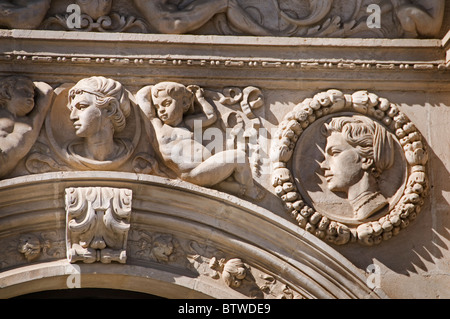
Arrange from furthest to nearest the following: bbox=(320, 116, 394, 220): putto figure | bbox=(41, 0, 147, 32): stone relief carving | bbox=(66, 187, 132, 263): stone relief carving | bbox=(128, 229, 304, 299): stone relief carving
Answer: bbox=(41, 0, 147, 32): stone relief carving → bbox=(320, 116, 394, 220): putto figure → bbox=(128, 229, 304, 299): stone relief carving → bbox=(66, 187, 132, 263): stone relief carving

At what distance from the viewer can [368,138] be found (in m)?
6.86

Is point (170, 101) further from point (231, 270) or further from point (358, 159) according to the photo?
point (358, 159)

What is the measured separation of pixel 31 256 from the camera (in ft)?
21.2

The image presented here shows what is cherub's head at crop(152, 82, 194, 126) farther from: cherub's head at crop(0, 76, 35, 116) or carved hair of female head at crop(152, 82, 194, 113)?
cherub's head at crop(0, 76, 35, 116)

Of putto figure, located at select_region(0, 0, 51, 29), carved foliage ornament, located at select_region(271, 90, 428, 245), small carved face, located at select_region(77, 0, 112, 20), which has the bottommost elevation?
carved foliage ornament, located at select_region(271, 90, 428, 245)

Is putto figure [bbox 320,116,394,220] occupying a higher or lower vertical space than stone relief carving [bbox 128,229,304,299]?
higher

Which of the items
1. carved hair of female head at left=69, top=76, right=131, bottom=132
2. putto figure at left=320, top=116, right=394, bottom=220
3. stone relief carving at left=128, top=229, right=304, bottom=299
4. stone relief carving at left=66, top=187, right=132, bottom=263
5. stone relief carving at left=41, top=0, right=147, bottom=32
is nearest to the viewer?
stone relief carving at left=66, top=187, right=132, bottom=263

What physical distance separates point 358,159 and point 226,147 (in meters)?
0.83

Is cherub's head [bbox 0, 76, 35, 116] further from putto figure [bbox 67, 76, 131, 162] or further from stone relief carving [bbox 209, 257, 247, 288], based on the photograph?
stone relief carving [bbox 209, 257, 247, 288]

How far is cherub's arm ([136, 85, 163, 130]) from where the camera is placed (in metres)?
6.75

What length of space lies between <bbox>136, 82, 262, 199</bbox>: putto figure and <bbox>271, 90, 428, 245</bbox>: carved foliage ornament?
0.23 m

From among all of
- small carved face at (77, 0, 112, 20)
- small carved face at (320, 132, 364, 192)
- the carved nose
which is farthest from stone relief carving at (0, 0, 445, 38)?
the carved nose

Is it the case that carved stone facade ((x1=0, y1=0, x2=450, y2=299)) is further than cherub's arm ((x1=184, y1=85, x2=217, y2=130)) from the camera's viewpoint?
No

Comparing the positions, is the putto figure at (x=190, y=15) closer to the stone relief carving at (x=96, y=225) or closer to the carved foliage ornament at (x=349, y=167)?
the carved foliage ornament at (x=349, y=167)
